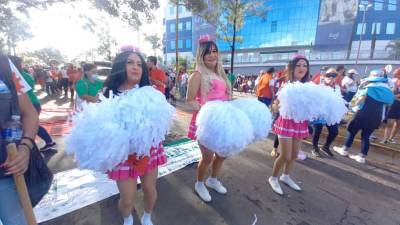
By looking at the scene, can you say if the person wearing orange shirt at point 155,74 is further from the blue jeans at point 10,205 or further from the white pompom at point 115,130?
the blue jeans at point 10,205

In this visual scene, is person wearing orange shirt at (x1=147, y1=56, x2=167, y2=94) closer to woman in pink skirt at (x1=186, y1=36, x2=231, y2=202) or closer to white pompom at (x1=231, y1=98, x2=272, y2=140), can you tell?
woman in pink skirt at (x1=186, y1=36, x2=231, y2=202)

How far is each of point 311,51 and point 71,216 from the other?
51.5m

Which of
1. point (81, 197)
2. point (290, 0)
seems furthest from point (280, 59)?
point (81, 197)

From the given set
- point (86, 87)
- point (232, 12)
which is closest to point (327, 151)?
point (86, 87)

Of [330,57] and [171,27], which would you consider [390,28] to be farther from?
[171,27]

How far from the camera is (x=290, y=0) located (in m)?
49.6

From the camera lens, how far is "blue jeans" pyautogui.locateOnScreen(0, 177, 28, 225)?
4.50 feet

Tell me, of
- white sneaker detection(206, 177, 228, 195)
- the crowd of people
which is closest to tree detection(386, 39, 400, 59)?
the crowd of people

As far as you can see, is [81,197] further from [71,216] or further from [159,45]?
[159,45]

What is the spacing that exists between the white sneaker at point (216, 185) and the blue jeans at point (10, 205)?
2.31 metres

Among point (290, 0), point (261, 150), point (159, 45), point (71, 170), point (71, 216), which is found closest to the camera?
point (71, 216)

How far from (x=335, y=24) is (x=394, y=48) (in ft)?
32.7

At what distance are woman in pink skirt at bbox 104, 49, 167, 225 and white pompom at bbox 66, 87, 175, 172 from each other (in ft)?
0.64

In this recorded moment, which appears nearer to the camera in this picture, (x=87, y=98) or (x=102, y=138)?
(x=102, y=138)
